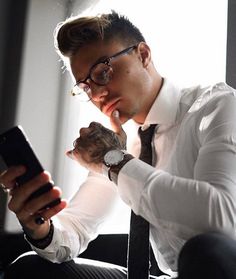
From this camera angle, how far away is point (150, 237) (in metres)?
1.11

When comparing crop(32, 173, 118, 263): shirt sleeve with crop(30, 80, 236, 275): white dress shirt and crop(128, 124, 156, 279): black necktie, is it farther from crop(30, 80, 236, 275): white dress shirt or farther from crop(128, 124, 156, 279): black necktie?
crop(128, 124, 156, 279): black necktie

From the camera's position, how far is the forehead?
45.9 inches

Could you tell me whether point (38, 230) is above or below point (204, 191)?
below

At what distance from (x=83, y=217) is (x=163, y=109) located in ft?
1.34

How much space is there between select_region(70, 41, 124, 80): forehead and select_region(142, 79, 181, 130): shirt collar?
0.59ft

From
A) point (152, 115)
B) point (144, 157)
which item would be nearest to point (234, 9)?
point (152, 115)

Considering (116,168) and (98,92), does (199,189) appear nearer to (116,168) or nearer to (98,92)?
(116,168)

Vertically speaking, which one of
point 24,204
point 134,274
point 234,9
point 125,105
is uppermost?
point 234,9

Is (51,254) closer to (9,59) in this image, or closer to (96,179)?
(96,179)

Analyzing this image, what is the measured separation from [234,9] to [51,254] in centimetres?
112

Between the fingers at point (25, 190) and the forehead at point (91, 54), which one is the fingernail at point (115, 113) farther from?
the fingers at point (25, 190)

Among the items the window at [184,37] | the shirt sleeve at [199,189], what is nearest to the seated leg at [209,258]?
the shirt sleeve at [199,189]

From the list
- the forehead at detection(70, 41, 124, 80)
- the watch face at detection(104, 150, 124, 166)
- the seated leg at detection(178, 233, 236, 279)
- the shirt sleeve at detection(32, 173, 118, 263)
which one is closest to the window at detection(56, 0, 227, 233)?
the shirt sleeve at detection(32, 173, 118, 263)

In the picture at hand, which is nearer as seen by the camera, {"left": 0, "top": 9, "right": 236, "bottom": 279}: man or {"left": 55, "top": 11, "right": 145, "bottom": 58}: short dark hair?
{"left": 0, "top": 9, "right": 236, "bottom": 279}: man
